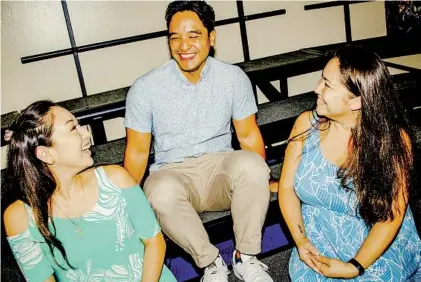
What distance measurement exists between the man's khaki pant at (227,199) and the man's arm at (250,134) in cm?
21

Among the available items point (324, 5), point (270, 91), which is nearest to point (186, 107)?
point (270, 91)

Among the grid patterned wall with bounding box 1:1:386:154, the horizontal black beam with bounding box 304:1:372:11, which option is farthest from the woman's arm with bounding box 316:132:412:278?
the horizontal black beam with bounding box 304:1:372:11

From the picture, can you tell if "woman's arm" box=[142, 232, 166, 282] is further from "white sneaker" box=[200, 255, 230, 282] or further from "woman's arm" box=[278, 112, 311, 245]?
"woman's arm" box=[278, 112, 311, 245]

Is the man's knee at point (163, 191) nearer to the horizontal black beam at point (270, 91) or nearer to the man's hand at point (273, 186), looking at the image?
the man's hand at point (273, 186)

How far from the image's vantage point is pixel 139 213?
4.78 feet

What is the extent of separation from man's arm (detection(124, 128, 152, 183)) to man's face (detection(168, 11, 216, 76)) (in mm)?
420

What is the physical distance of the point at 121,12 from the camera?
2.90 meters

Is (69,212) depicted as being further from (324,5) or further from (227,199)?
(324,5)

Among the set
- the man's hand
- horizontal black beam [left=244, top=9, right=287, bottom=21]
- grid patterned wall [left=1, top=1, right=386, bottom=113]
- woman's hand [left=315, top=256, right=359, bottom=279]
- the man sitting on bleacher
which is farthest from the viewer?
horizontal black beam [left=244, top=9, right=287, bottom=21]

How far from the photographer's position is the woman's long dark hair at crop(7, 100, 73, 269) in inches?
53.2

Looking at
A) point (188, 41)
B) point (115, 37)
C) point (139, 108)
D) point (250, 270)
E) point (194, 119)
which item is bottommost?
point (250, 270)

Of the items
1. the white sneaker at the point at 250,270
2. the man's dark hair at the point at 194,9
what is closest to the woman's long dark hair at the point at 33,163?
the white sneaker at the point at 250,270

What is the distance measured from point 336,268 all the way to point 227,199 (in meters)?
0.62

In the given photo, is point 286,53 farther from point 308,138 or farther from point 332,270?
point 332,270
